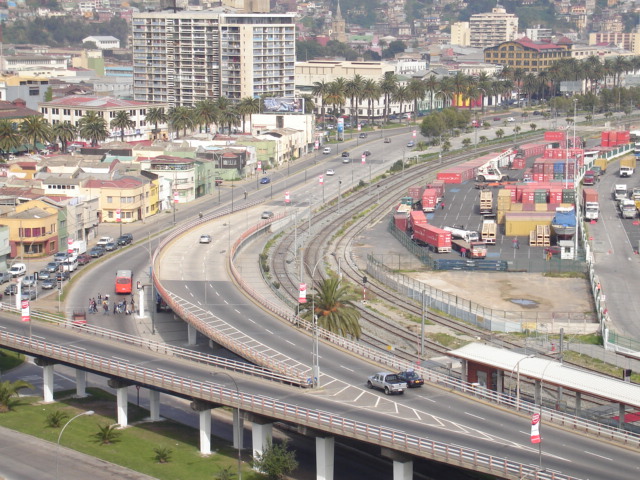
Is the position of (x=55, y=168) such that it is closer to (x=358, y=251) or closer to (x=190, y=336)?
(x=358, y=251)

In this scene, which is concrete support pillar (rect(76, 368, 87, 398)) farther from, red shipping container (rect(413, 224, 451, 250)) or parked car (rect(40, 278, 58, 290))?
red shipping container (rect(413, 224, 451, 250))

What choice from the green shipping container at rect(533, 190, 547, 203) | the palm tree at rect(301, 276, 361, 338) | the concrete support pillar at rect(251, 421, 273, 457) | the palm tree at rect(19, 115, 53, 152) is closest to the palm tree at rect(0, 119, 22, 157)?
the palm tree at rect(19, 115, 53, 152)

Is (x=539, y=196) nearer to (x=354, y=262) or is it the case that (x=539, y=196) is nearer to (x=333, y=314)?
(x=354, y=262)

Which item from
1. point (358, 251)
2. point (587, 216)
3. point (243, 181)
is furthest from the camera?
point (243, 181)

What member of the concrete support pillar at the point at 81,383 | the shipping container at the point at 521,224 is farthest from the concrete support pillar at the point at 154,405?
the shipping container at the point at 521,224

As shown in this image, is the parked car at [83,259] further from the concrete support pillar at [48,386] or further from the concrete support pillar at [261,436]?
the concrete support pillar at [261,436]

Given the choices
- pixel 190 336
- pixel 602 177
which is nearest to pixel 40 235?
pixel 190 336
